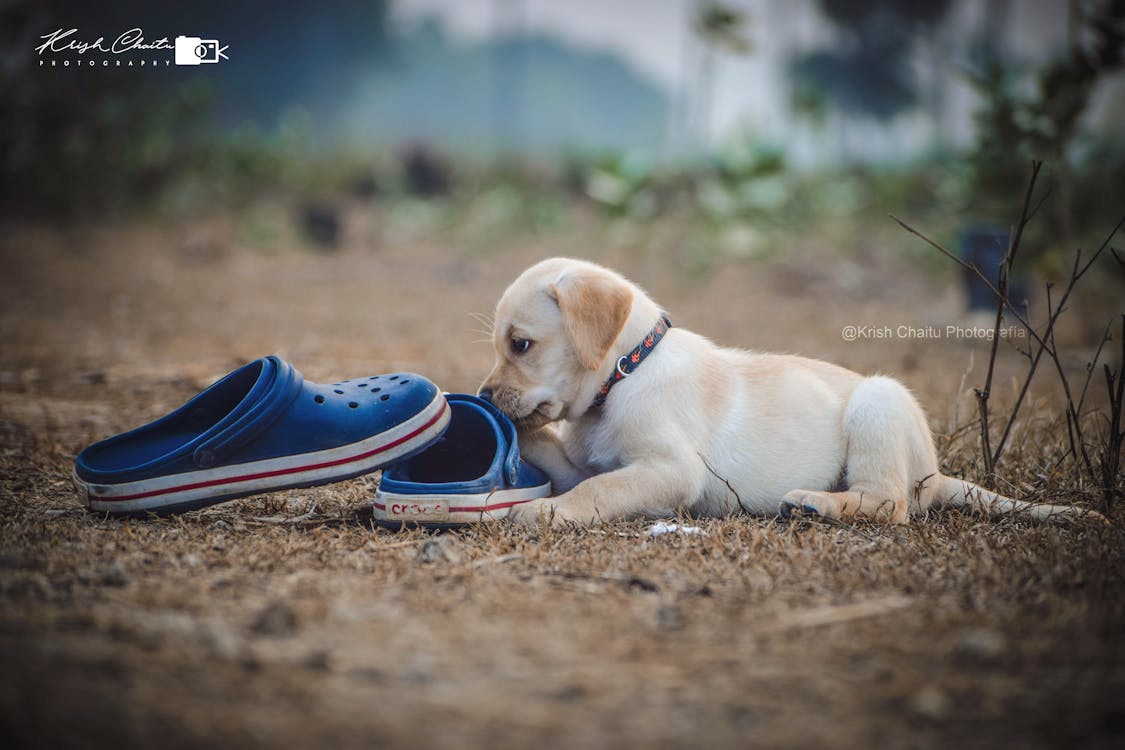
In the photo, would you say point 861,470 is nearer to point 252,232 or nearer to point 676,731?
point 676,731

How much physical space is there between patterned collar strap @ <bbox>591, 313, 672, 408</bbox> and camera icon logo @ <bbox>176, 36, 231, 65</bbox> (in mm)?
3446

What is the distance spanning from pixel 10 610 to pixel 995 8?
1870cm

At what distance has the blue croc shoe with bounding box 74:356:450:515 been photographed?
8.67 ft

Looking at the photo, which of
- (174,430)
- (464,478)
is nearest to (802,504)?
(464,478)

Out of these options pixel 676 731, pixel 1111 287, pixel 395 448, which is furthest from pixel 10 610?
pixel 1111 287

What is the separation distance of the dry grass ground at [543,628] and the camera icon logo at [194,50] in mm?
2484

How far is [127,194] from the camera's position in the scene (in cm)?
1368

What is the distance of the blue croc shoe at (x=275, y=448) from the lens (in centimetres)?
264

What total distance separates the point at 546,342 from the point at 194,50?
12.0 ft

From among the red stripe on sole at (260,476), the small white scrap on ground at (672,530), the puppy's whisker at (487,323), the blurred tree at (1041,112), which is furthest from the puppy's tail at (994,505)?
the blurred tree at (1041,112)

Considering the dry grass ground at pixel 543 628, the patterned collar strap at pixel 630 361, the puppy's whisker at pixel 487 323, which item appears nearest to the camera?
the dry grass ground at pixel 543 628

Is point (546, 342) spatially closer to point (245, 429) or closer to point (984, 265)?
point (245, 429)

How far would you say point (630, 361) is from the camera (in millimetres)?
3006

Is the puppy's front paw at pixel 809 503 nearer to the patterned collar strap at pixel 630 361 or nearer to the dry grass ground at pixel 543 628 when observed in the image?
the dry grass ground at pixel 543 628
